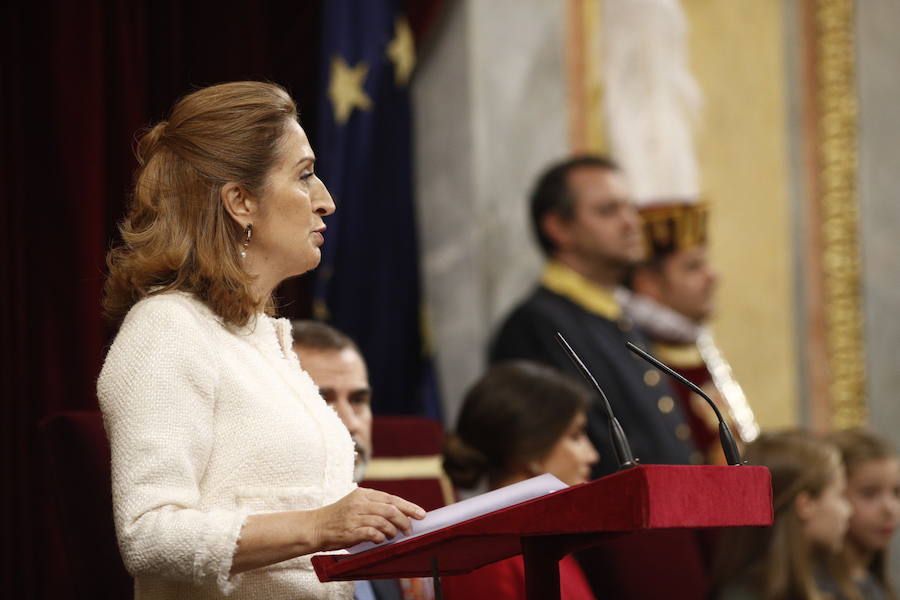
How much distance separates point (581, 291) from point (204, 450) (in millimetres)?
2715

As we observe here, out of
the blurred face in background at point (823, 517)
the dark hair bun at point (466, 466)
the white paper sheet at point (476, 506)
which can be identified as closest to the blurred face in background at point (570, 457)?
the dark hair bun at point (466, 466)

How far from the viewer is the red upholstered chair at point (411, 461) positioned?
3279 mm

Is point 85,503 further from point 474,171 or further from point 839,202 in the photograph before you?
point 839,202

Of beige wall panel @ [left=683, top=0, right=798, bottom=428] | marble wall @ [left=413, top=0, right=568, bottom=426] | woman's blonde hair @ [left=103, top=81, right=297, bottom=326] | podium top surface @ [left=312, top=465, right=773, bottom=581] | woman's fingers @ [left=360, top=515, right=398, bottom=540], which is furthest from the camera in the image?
beige wall panel @ [left=683, top=0, right=798, bottom=428]

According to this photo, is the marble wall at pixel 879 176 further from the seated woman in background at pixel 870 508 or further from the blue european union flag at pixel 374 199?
the blue european union flag at pixel 374 199

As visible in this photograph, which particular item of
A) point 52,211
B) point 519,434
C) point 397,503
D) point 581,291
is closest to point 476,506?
point 397,503

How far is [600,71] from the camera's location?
529 cm

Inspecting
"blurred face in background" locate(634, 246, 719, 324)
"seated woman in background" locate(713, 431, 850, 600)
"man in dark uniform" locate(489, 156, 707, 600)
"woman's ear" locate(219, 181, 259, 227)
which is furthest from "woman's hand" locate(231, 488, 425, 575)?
"blurred face in background" locate(634, 246, 719, 324)

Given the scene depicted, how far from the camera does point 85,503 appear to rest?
2.41 m

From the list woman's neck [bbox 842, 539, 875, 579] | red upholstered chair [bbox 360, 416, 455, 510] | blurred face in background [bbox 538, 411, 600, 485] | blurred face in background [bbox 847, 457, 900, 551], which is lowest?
woman's neck [bbox 842, 539, 875, 579]

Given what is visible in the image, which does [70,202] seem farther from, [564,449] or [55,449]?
[564,449]

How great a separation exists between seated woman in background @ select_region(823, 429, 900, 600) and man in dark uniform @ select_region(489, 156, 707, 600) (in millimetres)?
493

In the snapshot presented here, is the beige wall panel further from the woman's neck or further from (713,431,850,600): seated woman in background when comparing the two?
(713,431,850,600): seated woman in background

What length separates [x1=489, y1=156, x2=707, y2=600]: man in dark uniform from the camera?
→ 4344mm
